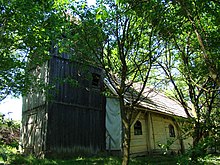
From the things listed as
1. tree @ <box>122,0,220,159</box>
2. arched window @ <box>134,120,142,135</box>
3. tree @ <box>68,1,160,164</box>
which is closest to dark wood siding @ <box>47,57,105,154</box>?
arched window @ <box>134,120,142,135</box>

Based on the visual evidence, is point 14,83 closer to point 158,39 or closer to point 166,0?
point 158,39

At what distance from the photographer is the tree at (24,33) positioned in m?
6.44

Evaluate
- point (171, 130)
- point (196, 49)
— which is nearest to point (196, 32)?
point (196, 49)

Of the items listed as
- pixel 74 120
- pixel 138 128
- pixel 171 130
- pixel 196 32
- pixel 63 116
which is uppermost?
pixel 196 32

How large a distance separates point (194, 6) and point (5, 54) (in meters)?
6.87

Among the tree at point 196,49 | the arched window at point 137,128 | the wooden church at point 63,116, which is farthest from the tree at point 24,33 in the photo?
the arched window at point 137,128

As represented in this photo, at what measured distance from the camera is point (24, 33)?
7.31 m

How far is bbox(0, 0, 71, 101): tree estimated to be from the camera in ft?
21.1

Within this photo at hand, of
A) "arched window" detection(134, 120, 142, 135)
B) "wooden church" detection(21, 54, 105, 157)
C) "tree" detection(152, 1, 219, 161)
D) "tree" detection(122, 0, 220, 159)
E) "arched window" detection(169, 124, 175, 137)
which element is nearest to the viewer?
"tree" detection(152, 1, 219, 161)

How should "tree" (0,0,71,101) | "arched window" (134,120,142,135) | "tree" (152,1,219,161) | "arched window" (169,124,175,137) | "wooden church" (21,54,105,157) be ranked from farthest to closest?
"arched window" (169,124,175,137) < "arched window" (134,120,142,135) < "wooden church" (21,54,105,157) < "tree" (0,0,71,101) < "tree" (152,1,219,161)

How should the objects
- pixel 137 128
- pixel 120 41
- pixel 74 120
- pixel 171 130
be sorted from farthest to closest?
1. pixel 171 130
2. pixel 137 128
3. pixel 74 120
4. pixel 120 41

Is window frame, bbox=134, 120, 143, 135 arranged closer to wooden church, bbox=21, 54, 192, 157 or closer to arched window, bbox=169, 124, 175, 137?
wooden church, bbox=21, 54, 192, 157

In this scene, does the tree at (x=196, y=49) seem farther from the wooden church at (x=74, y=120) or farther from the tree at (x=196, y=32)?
the wooden church at (x=74, y=120)

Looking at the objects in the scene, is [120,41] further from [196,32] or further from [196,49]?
[196,32]
